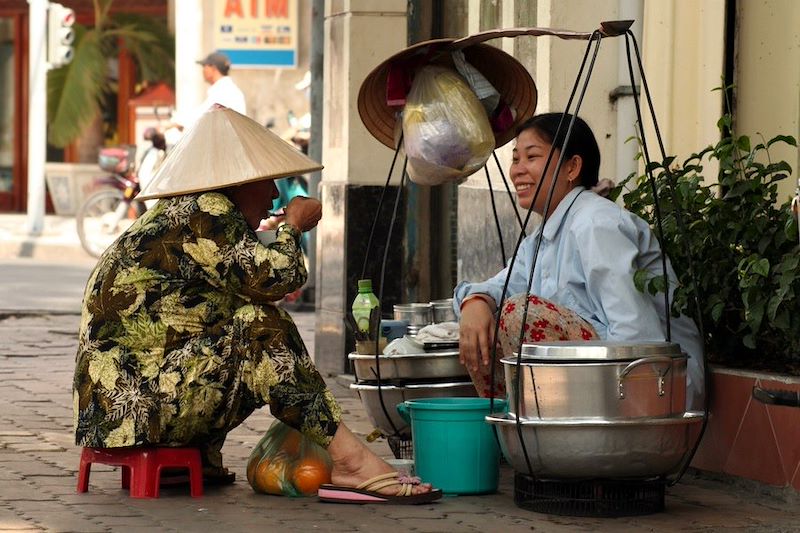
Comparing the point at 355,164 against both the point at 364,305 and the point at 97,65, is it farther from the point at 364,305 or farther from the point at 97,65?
the point at 97,65

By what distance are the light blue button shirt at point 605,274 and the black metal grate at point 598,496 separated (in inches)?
18.0

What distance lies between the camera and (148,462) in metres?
5.21

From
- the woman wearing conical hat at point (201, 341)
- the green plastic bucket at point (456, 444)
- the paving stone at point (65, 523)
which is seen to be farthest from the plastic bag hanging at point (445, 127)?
the paving stone at point (65, 523)

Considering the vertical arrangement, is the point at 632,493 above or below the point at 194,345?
below

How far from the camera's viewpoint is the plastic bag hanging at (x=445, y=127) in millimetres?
5789

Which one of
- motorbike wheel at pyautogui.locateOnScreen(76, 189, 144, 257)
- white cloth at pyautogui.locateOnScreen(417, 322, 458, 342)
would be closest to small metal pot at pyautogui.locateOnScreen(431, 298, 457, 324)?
white cloth at pyautogui.locateOnScreen(417, 322, 458, 342)

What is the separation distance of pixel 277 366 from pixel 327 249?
12.3 feet

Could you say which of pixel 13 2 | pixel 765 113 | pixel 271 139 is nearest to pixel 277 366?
pixel 271 139

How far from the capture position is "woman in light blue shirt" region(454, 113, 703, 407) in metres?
5.16

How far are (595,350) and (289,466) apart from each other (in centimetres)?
115

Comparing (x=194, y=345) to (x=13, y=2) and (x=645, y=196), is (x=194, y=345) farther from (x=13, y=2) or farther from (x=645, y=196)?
(x=13, y=2)

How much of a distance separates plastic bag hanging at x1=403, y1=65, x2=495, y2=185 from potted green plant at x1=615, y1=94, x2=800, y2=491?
20.7 inches

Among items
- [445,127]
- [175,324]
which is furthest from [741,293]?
[175,324]

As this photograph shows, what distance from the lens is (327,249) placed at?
8.82m
